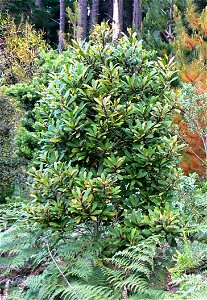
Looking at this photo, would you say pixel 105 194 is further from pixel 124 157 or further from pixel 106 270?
pixel 106 270

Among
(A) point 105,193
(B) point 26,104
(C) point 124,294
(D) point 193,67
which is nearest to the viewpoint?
(C) point 124,294

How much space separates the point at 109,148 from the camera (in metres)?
1.90

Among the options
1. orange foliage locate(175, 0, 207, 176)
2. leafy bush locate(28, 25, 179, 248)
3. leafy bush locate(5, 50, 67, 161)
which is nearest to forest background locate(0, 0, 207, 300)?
leafy bush locate(28, 25, 179, 248)

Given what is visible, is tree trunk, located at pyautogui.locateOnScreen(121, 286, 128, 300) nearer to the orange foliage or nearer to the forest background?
the forest background

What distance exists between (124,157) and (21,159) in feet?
11.0

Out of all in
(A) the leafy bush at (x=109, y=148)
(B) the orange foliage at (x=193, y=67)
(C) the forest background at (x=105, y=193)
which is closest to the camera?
(C) the forest background at (x=105, y=193)

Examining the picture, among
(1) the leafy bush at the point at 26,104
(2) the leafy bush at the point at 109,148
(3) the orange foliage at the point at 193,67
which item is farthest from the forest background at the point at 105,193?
(1) the leafy bush at the point at 26,104

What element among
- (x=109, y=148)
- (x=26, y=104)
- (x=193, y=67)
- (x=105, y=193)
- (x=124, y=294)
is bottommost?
(x=124, y=294)

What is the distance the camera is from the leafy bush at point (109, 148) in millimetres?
1819

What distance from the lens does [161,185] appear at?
6.52 ft

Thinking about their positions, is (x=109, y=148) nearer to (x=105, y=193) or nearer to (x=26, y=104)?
(x=105, y=193)

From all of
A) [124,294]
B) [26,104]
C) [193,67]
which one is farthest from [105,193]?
[26,104]

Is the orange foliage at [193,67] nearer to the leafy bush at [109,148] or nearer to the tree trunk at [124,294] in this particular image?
the leafy bush at [109,148]

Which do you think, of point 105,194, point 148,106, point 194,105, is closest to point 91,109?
point 148,106
